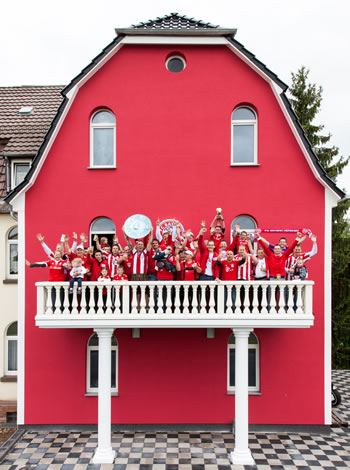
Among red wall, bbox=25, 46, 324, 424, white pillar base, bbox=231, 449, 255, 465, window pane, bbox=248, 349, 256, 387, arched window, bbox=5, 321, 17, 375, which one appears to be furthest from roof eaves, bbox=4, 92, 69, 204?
white pillar base, bbox=231, 449, 255, 465

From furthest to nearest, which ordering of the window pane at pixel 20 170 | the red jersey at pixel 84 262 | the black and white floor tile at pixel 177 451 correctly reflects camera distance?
the window pane at pixel 20 170 < the red jersey at pixel 84 262 < the black and white floor tile at pixel 177 451

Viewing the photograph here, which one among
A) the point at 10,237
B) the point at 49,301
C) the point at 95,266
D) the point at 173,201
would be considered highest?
the point at 173,201

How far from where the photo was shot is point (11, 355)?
40.2 ft

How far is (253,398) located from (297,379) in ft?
4.44

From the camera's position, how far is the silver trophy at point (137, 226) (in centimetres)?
955

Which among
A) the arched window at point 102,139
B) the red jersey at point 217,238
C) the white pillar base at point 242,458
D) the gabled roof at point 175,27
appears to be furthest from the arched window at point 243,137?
the white pillar base at point 242,458

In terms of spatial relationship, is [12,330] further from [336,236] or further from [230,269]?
[336,236]

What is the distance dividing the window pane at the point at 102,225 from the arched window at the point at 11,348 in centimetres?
441

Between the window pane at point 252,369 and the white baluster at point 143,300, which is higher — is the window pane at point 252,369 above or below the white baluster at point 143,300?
below

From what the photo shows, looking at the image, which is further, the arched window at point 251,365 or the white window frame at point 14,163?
the white window frame at point 14,163

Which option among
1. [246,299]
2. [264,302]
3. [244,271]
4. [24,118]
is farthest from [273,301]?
[24,118]

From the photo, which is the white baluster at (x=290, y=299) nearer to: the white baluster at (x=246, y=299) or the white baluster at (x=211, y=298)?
the white baluster at (x=246, y=299)

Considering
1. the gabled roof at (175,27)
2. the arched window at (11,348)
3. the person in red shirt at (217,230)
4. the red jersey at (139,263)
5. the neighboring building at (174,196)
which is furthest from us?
the arched window at (11,348)

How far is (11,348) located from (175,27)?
11.2m
